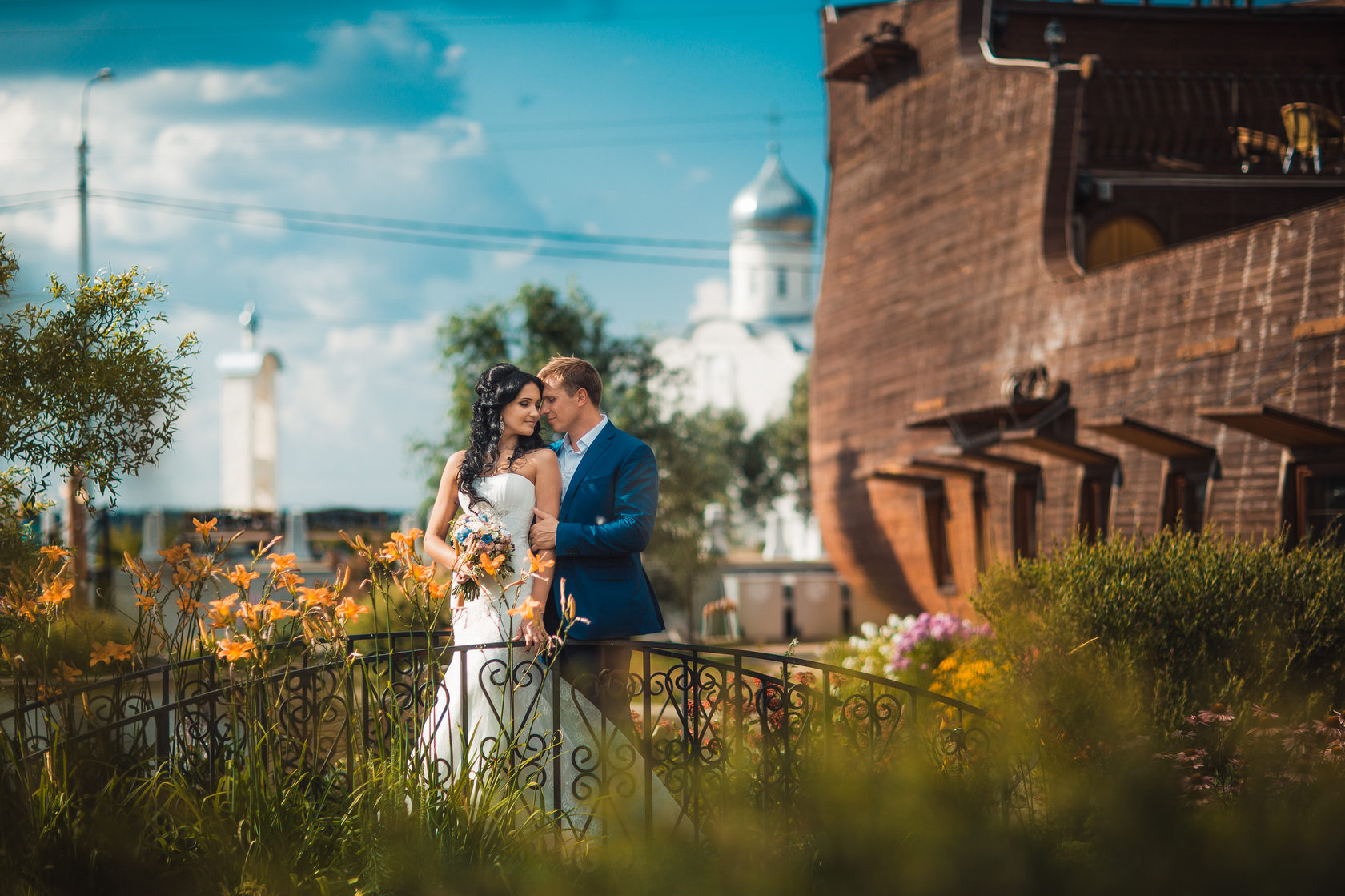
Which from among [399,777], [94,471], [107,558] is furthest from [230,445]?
[399,777]

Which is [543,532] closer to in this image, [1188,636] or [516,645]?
[516,645]

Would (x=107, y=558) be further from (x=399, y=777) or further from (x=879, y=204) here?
→ (x=399, y=777)

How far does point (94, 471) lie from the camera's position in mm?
5332

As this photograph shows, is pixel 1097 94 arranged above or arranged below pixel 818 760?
above

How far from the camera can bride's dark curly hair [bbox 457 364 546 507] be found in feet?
16.3

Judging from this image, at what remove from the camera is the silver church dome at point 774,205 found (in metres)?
60.4

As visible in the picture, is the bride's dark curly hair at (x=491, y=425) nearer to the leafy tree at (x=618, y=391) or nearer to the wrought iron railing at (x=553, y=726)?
the wrought iron railing at (x=553, y=726)

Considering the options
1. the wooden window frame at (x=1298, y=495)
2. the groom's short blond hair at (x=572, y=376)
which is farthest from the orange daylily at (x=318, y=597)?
the wooden window frame at (x=1298, y=495)

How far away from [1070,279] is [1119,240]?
2105 millimetres

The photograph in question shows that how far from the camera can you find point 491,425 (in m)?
5.01

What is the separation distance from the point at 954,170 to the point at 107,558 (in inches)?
519

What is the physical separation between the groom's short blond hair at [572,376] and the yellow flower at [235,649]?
1.70 metres

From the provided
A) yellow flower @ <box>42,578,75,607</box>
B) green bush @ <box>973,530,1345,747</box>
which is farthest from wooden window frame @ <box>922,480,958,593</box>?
yellow flower @ <box>42,578,75,607</box>

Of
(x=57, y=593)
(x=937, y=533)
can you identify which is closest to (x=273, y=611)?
(x=57, y=593)
